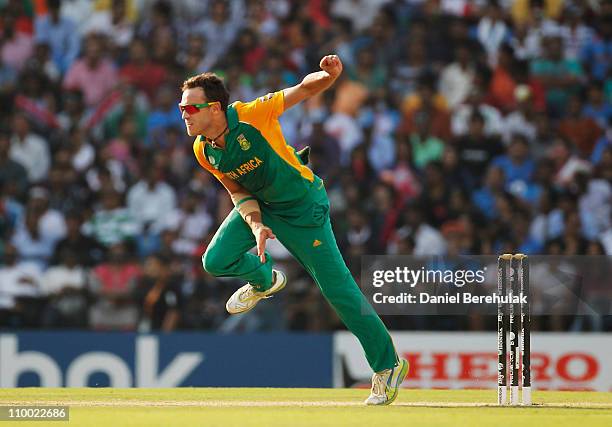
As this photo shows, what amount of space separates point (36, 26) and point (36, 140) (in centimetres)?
239

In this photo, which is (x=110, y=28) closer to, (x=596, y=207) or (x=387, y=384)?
(x=596, y=207)

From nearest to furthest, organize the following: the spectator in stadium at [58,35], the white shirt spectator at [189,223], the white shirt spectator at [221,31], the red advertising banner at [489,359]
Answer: the red advertising banner at [489,359] → the white shirt spectator at [189,223] → the white shirt spectator at [221,31] → the spectator in stadium at [58,35]

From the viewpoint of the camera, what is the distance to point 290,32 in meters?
18.2

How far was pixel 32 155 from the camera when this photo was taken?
667 inches

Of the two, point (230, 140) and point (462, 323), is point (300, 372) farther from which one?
point (230, 140)

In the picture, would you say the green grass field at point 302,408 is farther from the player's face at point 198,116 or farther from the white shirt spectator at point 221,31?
the white shirt spectator at point 221,31

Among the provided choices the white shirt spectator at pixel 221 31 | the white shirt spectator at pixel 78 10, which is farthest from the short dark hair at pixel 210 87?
the white shirt spectator at pixel 78 10

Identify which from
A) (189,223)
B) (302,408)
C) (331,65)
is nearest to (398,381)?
(302,408)

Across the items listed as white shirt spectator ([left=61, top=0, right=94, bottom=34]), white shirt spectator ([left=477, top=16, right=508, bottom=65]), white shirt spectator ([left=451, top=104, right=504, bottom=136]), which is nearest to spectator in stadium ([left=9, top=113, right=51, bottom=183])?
white shirt spectator ([left=61, top=0, right=94, bottom=34])

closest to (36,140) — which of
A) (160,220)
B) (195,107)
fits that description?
(160,220)

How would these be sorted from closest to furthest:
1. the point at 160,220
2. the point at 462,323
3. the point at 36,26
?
the point at 462,323 < the point at 160,220 < the point at 36,26

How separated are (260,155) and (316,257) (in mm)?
797

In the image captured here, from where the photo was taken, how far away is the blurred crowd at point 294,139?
550 inches

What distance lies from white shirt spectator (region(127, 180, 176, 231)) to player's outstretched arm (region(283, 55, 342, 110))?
24.0ft
